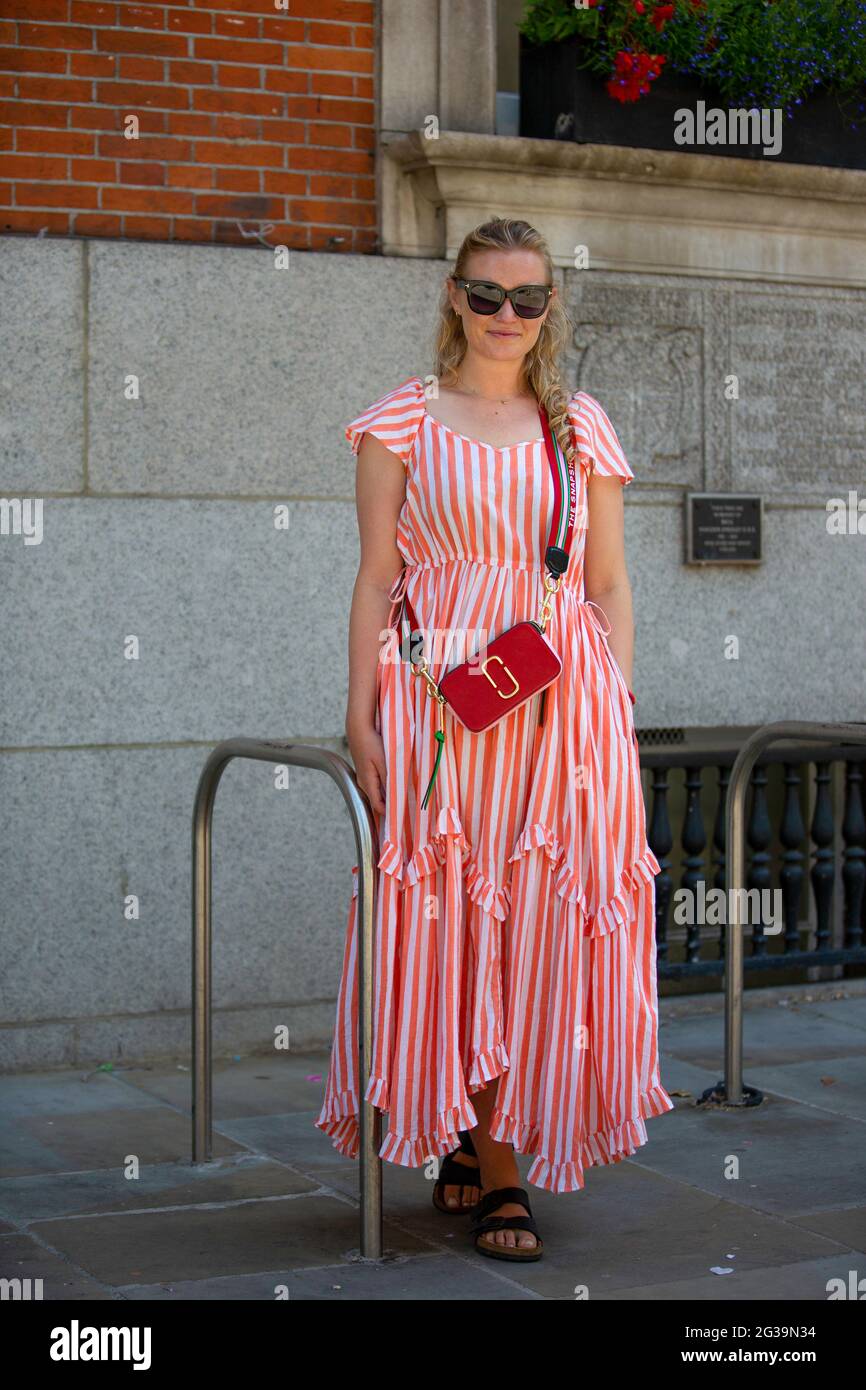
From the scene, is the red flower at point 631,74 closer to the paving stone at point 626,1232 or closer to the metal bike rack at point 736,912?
the metal bike rack at point 736,912

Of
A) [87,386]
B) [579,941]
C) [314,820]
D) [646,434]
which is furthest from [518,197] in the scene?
[579,941]

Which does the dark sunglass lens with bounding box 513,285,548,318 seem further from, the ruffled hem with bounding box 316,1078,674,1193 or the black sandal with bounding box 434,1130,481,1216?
the black sandal with bounding box 434,1130,481,1216

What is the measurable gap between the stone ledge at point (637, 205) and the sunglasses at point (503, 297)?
2191mm

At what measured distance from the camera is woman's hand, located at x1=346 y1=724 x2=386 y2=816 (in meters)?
4.16

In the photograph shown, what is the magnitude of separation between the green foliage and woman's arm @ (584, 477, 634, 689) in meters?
2.81

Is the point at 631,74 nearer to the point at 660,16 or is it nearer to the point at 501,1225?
the point at 660,16

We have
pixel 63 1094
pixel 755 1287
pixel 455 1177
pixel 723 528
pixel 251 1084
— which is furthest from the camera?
pixel 723 528

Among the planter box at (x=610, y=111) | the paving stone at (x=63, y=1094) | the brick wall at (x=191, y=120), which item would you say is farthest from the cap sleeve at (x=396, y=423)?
the planter box at (x=610, y=111)

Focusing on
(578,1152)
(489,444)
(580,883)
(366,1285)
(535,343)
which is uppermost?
(535,343)

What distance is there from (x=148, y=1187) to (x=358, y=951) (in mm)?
1078

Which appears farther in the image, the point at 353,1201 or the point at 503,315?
the point at 353,1201

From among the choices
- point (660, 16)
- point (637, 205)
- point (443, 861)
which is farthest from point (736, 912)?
point (660, 16)

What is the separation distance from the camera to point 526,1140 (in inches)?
164

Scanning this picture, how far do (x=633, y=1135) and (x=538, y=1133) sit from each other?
205 millimetres
